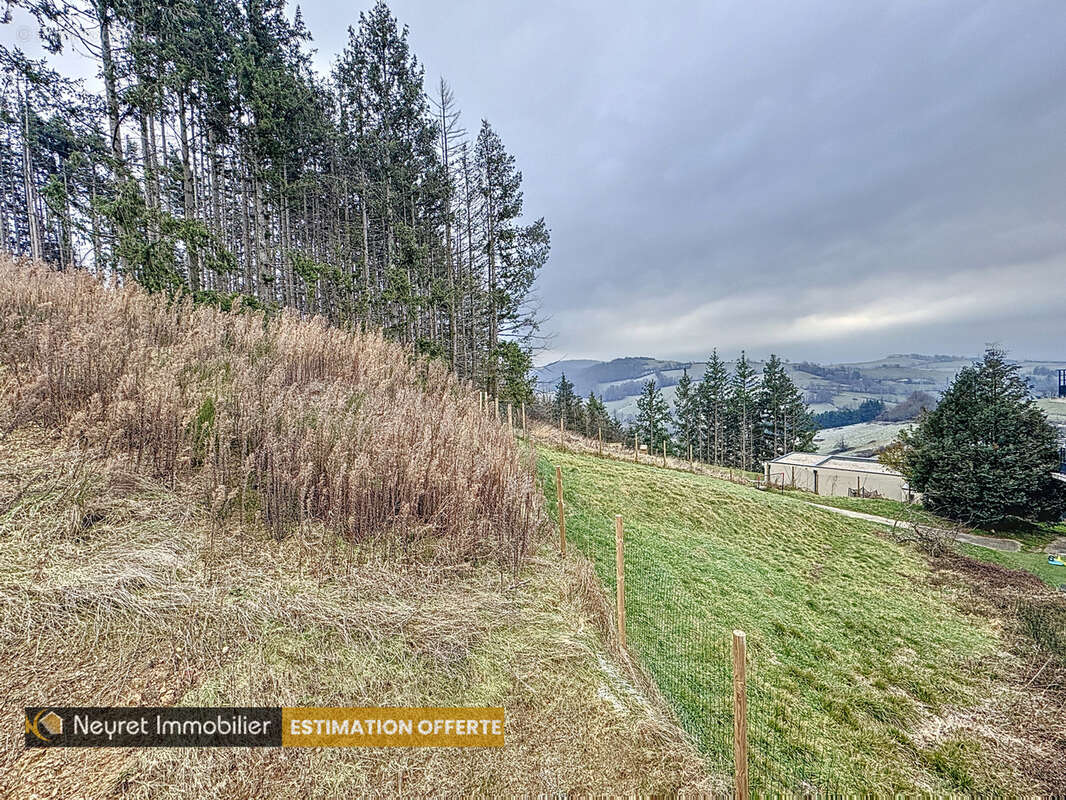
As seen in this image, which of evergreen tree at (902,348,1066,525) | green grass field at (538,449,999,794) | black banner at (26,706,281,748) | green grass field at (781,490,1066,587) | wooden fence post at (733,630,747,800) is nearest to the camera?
black banner at (26,706,281,748)

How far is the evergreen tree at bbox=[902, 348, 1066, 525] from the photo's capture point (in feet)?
43.1

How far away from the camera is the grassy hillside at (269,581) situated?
1.91 m

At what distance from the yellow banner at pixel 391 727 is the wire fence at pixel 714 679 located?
1.52 meters

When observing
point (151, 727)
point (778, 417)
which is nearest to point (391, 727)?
point (151, 727)

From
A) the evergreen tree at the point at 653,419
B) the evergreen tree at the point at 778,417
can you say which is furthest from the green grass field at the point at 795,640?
the evergreen tree at the point at 778,417

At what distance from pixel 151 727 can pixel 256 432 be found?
2.09m

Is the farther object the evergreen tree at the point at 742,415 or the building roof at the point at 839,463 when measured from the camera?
the evergreen tree at the point at 742,415

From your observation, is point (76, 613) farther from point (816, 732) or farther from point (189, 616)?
point (816, 732)

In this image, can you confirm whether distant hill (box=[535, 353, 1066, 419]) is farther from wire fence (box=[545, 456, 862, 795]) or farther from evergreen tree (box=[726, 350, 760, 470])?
wire fence (box=[545, 456, 862, 795])

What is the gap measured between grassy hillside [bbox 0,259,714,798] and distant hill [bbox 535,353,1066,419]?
257 feet

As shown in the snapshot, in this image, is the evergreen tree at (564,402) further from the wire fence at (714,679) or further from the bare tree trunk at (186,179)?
the wire fence at (714,679)

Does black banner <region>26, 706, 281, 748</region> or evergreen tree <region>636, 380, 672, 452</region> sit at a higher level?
black banner <region>26, 706, 281, 748</region>

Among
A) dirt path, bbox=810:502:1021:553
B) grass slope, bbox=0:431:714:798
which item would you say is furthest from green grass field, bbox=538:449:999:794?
dirt path, bbox=810:502:1021:553

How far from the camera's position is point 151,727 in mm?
1819
